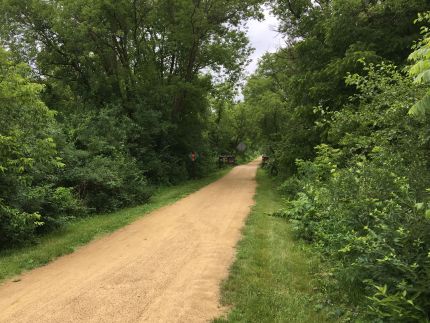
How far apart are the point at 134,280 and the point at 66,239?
3.67 meters

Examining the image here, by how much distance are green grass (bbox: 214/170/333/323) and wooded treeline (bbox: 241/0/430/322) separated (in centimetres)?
35

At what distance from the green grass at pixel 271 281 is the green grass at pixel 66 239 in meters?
3.86

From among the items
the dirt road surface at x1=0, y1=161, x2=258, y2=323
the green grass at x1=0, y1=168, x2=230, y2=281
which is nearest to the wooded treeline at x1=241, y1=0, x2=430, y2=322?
the dirt road surface at x1=0, y1=161, x2=258, y2=323

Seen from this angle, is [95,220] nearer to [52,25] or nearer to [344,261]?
[344,261]

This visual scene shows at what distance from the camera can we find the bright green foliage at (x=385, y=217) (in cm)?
417

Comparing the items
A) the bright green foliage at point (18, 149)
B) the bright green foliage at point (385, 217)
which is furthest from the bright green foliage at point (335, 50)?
the bright green foliage at point (18, 149)

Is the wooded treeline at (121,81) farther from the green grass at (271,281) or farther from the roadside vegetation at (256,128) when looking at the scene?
the green grass at (271,281)

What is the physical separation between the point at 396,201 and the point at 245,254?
11.7ft

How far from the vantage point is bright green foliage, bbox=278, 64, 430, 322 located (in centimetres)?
417

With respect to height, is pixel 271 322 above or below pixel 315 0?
below

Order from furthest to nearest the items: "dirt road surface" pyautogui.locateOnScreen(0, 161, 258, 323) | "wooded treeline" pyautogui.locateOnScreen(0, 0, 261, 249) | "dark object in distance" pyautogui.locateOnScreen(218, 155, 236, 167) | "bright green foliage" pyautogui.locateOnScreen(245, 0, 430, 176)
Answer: "dark object in distance" pyautogui.locateOnScreen(218, 155, 236, 167), "wooded treeline" pyautogui.locateOnScreen(0, 0, 261, 249), "bright green foliage" pyautogui.locateOnScreen(245, 0, 430, 176), "dirt road surface" pyautogui.locateOnScreen(0, 161, 258, 323)

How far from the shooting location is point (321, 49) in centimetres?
1512

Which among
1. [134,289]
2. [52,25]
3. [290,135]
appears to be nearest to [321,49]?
[290,135]

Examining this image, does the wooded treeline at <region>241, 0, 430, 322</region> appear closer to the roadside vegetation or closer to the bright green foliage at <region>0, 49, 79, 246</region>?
the roadside vegetation
